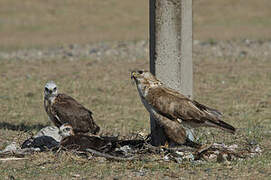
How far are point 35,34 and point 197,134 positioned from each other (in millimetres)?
20715

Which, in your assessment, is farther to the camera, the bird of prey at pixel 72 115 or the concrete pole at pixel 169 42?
the bird of prey at pixel 72 115

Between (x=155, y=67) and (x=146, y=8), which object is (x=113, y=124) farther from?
(x=146, y=8)

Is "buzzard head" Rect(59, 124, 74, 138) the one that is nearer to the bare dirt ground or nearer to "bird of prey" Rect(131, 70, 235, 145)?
the bare dirt ground

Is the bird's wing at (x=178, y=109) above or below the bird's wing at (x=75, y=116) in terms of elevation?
above

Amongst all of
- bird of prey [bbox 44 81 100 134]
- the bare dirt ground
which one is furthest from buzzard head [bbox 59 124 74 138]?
the bare dirt ground

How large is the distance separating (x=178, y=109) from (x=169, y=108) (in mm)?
121

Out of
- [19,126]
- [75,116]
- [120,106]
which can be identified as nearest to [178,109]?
[75,116]

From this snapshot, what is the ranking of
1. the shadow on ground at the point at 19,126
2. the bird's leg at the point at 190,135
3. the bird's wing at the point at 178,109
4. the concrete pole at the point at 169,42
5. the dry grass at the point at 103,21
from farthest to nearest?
the dry grass at the point at 103,21 < the shadow on ground at the point at 19,126 < the bird's leg at the point at 190,135 < the concrete pole at the point at 169,42 < the bird's wing at the point at 178,109

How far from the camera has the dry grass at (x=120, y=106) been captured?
7257 mm

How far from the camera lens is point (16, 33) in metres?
29.3

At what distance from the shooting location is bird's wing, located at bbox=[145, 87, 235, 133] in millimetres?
7695

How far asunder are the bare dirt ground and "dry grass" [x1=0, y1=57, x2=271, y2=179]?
13mm

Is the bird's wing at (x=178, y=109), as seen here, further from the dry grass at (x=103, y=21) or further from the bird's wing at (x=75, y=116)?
the dry grass at (x=103, y=21)

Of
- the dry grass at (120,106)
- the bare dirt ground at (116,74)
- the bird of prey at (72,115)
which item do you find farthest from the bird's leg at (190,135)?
the bird of prey at (72,115)
